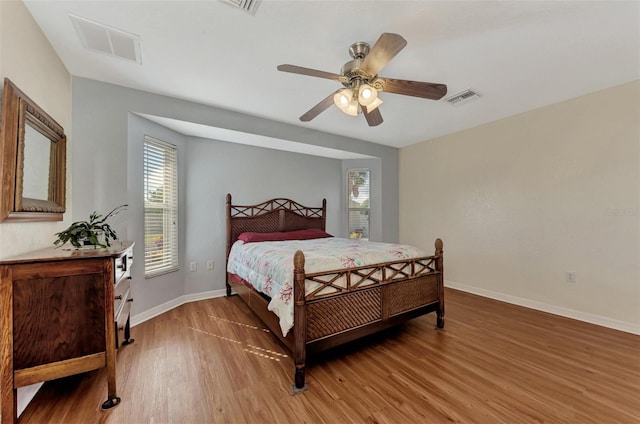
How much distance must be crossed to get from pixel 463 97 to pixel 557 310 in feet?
9.23

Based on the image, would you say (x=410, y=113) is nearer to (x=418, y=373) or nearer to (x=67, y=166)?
(x=418, y=373)

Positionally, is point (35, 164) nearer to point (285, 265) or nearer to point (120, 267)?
point (120, 267)

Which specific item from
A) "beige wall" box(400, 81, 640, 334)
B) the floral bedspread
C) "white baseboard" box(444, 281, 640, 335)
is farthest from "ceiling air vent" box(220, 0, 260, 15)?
"white baseboard" box(444, 281, 640, 335)

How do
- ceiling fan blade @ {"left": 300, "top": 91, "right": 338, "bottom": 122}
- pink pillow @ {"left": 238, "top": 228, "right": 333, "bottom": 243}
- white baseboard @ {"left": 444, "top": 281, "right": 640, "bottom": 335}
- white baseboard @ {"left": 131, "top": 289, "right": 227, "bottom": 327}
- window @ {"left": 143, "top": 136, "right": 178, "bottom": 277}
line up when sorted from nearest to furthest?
ceiling fan blade @ {"left": 300, "top": 91, "right": 338, "bottom": 122}
white baseboard @ {"left": 444, "top": 281, "right": 640, "bottom": 335}
white baseboard @ {"left": 131, "top": 289, "right": 227, "bottom": 327}
window @ {"left": 143, "top": 136, "right": 178, "bottom": 277}
pink pillow @ {"left": 238, "top": 228, "right": 333, "bottom": 243}

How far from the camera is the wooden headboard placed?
387cm

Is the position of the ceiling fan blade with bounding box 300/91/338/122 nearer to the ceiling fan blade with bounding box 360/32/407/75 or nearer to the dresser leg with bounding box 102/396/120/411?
the ceiling fan blade with bounding box 360/32/407/75

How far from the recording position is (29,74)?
174 cm

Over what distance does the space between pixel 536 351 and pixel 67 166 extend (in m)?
4.53

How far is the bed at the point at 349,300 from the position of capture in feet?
5.93

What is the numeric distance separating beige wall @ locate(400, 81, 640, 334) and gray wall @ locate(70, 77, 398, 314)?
4.46 feet

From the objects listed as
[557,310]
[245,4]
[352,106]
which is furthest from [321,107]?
[557,310]

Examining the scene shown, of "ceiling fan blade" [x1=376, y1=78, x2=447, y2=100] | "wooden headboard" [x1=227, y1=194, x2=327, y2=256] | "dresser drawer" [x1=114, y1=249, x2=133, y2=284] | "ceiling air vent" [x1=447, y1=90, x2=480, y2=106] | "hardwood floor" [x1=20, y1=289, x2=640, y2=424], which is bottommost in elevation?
"hardwood floor" [x1=20, y1=289, x2=640, y2=424]

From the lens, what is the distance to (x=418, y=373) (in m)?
1.94

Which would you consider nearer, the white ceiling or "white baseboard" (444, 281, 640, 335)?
the white ceiling
